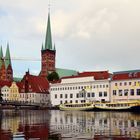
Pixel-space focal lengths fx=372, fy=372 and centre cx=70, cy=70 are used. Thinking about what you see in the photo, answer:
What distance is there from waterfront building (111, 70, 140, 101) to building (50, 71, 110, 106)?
108 inches

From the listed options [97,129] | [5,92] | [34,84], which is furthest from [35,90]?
[97,129]

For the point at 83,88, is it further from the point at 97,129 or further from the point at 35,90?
the point at 97,129

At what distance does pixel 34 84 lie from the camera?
153m

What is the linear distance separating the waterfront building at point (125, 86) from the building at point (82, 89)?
2750 mm

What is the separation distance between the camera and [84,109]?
10400 cm

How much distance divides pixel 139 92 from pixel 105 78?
15.8 meters

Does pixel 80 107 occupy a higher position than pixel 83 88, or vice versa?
pixel 83 88

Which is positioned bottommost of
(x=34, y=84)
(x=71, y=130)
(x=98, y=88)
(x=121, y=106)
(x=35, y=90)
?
(x=71, y=130)

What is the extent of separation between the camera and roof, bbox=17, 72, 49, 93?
496 feet

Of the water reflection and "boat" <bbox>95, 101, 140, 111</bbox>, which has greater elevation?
"boat" <bbox>95, 101, 140, 111</bbox>

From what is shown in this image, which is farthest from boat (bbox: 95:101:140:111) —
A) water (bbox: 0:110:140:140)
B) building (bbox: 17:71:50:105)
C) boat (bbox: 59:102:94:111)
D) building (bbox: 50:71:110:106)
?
building (bbox: 17:71:50:105)

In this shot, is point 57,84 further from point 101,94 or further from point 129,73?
point 129,73

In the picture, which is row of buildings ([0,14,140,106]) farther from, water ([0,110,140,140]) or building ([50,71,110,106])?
water ([0,110,140,140])

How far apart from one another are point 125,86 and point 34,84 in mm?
48410
